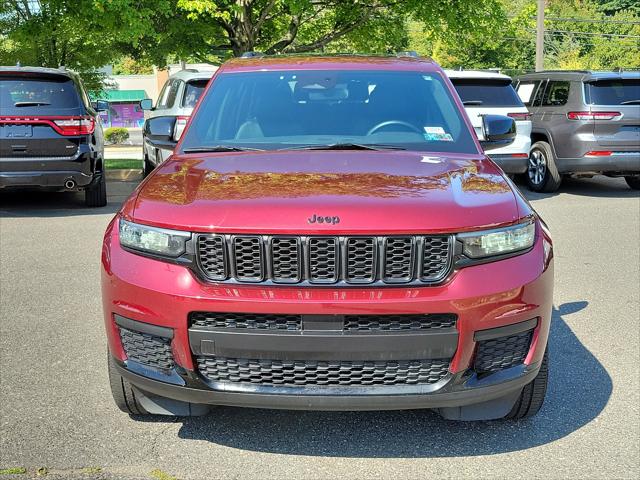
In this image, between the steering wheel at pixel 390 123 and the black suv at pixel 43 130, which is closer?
the steering wheel at pixel 390 123

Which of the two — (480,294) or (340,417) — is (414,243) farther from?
(340,417)

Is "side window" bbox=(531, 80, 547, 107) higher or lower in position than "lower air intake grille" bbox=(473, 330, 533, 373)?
lower

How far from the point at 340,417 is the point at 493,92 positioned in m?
8.92

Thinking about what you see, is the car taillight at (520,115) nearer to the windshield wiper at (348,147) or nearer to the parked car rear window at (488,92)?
the parked car rear window at (488,92)

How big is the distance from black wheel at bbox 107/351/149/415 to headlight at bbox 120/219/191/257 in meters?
0.63

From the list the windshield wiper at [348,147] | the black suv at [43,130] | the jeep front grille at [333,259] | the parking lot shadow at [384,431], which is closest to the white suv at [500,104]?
the black suv at [43,130]

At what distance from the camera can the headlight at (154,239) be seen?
3.04m

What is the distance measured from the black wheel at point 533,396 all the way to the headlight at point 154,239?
1.70m

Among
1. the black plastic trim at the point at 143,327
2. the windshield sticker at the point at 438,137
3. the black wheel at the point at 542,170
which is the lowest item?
the black wheel at the point at 542,170

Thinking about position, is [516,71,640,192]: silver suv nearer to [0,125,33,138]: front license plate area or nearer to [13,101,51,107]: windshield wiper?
[13,101,51,107]: windshield wiper

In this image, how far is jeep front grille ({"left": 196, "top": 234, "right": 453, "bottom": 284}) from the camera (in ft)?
9.70

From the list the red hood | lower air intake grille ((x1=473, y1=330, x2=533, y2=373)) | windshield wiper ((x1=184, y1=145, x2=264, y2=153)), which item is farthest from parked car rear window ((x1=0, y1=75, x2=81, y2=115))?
lower air intake grille ((x1=473, y1=330, x2=533, y2=373))

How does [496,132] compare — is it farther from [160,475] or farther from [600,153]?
[600,153]

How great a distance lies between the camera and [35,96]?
921 centimetres
